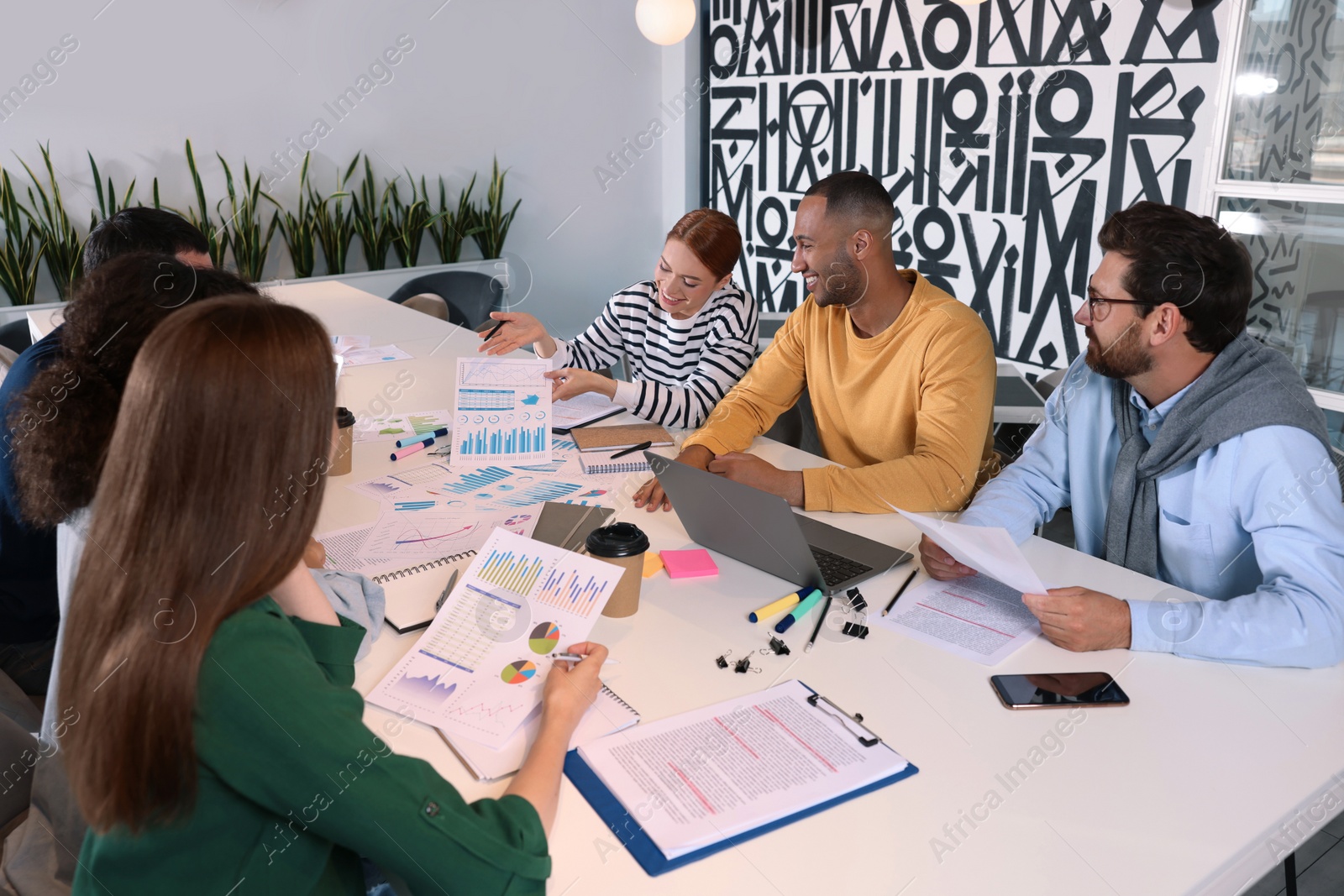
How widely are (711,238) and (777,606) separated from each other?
4.89 ft

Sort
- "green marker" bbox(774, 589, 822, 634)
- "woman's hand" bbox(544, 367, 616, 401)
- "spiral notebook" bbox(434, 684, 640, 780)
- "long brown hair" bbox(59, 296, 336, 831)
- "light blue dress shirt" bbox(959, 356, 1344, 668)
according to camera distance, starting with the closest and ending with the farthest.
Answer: "long brown hair" bbox(59, 296, 336, 831)
"spiral notebook" bbox(434, 684, 640, 780)
"light blue dress shirt" bbox(959, 356, 1344, 668)
"green marker" bbox(774, 589, 822, 634)
"woman's hand" bbox(544, 367, 616, 401)

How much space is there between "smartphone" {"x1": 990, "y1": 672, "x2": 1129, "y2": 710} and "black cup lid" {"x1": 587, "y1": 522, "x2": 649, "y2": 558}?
566 mm

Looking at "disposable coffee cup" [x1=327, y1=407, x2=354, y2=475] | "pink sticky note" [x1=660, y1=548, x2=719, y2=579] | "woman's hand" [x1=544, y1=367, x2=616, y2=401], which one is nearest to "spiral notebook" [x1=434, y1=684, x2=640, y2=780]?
"pink sticky note" [x1=660, y1=548, x2=719, y2=579]

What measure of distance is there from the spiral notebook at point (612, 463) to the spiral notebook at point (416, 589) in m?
0.51

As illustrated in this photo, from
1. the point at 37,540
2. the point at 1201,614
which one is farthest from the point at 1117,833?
the point at 37,540

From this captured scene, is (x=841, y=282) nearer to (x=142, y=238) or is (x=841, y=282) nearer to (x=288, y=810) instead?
(x=142, y=238)

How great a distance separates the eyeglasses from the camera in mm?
1751

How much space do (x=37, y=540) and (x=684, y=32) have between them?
12.8 feet

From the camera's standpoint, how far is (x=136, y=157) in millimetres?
4535

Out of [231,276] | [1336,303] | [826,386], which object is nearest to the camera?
[231,276]

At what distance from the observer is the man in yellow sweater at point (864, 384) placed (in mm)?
1993

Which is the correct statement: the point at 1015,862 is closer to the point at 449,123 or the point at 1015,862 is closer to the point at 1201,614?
the point at 1201,614

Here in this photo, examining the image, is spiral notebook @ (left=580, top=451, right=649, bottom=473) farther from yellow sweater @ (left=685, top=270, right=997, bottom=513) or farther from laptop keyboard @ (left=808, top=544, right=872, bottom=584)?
laptop keyboard @ (left=808, top=544, right=872, bottom=584)

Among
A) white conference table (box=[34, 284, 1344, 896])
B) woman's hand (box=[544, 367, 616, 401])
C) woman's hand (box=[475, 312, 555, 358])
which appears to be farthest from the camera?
woman's hand (box=[475, 312, 555, 358])
